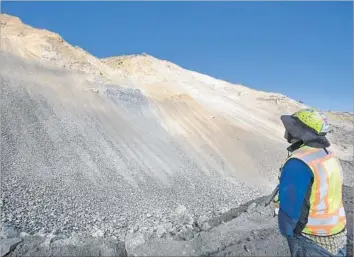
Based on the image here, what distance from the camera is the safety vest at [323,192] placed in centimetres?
342

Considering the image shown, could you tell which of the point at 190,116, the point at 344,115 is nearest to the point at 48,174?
the point at 190,116

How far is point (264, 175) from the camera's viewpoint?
21141 millimetres

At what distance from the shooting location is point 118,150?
16.8 m

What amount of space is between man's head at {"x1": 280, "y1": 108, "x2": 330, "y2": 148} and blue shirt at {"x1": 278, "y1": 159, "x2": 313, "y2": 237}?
0.34 meters

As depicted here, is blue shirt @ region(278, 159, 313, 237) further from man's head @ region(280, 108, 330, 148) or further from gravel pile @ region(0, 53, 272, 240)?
gravel pile @ region(0, 53, 272, 240)

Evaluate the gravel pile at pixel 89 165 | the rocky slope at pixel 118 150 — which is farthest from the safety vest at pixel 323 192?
the gravel pile at pixel 89 165

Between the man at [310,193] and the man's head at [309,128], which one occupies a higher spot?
the man's head at [309,128]

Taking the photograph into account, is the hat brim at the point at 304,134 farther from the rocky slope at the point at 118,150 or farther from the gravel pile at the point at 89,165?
the gravel pile at the point at 89,165

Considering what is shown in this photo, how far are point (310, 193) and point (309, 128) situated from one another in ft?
1.96

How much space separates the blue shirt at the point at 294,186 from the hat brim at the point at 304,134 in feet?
1.07

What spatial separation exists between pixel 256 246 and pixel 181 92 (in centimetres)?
2050

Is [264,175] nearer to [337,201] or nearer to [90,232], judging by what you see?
[90,232]

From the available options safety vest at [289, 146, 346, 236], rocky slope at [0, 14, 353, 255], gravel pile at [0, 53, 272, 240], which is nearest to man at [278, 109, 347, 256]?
safety vest at [289, 146, 346, 236]

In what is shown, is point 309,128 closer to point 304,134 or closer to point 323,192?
point 304,134
